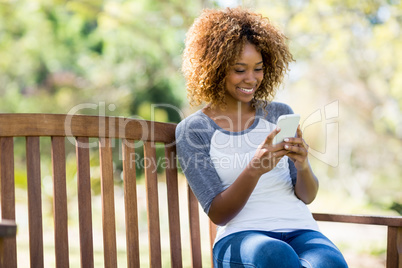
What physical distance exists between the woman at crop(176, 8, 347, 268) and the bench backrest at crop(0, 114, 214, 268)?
185 mm

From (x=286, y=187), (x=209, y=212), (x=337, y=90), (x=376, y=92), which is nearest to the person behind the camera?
(x=209, y=212)

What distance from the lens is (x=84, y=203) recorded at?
83.6 inches

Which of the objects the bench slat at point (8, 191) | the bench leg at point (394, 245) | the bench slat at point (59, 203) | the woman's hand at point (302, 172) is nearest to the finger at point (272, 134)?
the woman's hand at point (302, 172)

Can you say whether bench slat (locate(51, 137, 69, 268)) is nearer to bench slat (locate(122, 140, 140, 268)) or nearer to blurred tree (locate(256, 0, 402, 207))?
bench slat (locate(122, 140, 140, 268))

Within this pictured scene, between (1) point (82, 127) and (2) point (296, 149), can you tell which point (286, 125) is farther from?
(1) point (82, 127)

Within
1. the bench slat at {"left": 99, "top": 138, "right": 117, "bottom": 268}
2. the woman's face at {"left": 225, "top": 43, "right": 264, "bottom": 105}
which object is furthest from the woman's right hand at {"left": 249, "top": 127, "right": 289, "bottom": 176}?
the bench slat at {"left": 99, "top": 138, "right": 117, "bottom": 268}

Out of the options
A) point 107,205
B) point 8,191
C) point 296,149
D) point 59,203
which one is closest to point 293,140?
point 296,149

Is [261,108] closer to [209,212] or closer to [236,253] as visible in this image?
[209,212]

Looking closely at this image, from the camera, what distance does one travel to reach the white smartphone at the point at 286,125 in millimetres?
2027

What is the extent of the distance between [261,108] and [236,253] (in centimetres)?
86

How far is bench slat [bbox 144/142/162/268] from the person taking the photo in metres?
2.34

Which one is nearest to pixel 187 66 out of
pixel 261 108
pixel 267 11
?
pixel 261 108

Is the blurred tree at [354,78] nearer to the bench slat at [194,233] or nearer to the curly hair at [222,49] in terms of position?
the curly hair at [222,49]

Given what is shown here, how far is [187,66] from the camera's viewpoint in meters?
2.58
